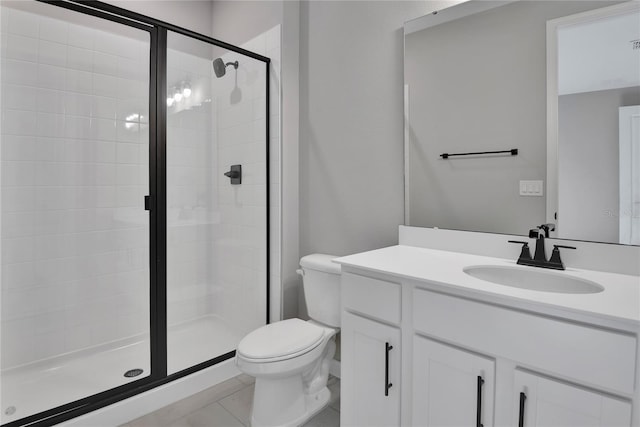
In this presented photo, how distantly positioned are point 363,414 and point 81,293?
1.85m

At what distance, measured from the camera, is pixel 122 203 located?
2.25 meters

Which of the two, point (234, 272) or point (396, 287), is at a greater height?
point (396, 287)

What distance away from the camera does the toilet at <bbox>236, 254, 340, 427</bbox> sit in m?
1.59

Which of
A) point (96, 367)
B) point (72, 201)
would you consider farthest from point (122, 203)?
point (96, 367)

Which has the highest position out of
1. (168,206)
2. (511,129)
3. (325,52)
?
(325,52)

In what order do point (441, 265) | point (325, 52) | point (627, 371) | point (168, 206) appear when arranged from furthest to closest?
point (325, 52), point (168, 206), point (441, 265), point (627, 371)

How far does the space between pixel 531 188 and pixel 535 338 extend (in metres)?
0.70

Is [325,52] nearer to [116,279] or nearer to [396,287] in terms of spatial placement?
[396,287]

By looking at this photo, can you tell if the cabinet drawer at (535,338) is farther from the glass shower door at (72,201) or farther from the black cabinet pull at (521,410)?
the glass shower door at (72,201)

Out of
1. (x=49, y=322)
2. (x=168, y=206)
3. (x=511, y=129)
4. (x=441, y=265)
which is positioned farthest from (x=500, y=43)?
(x=49, y=322)

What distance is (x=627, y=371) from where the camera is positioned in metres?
0.86

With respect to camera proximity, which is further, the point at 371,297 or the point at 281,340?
the point at 281,340

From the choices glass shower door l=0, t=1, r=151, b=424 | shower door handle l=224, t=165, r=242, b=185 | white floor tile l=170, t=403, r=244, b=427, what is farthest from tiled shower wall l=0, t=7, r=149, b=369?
white floor tile l=170, t=403, r=244, b=427

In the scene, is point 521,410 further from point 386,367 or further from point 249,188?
point 249,188
